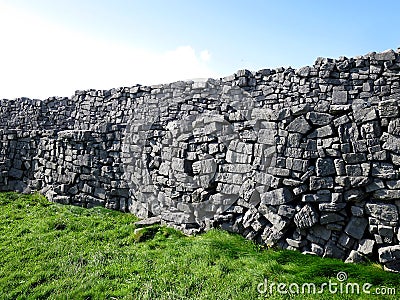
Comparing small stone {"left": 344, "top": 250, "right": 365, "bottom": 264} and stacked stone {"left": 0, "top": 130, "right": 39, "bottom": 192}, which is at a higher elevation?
stacked stone {"left": 0, "top": 130, "right": 39, "bottom": 192}

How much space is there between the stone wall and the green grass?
603 mm

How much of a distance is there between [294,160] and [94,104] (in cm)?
1360

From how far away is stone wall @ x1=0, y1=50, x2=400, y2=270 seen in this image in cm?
619

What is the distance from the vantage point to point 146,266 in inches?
263

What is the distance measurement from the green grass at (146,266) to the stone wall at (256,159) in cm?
60

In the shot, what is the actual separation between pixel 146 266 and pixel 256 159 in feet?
12.2

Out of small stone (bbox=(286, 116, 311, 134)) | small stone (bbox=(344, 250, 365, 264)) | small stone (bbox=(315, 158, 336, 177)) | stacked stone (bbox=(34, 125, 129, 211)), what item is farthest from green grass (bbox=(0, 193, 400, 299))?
small stone (bbox=(286, 116, 311, 134))

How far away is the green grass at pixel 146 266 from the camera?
562cm

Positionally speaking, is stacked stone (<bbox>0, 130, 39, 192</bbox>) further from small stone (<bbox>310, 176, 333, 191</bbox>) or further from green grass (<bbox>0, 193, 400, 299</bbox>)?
small stone (<bbox>310, 176, 333, 191</bbox>)

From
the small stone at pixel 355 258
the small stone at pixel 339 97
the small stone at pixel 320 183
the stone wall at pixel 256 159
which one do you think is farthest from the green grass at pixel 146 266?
the small stone at pixel 339 97

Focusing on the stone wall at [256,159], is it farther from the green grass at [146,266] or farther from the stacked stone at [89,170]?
the green grass at [146,266]

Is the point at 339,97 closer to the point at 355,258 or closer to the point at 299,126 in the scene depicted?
the point at 299,126

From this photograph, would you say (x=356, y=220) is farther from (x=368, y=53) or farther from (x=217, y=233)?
(x=368, y=53)

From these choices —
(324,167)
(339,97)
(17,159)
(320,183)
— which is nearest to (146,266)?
(320,183)
